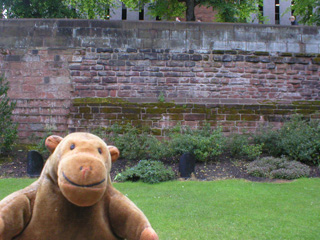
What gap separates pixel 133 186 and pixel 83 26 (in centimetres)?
620

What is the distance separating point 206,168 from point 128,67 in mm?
4457

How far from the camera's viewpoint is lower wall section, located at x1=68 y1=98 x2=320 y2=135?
10.3 meters

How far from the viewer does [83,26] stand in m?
10.8

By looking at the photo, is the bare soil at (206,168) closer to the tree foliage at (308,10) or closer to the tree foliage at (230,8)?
the tree foliage at (308,10)

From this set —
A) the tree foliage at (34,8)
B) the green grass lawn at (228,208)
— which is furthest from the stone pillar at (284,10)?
the green grass lawn at (228,208)

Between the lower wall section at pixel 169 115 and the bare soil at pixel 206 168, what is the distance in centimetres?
161

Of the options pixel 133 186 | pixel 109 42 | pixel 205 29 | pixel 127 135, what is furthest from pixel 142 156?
pixel 205 29

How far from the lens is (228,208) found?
551 cm

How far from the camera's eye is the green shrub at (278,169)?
7.62m

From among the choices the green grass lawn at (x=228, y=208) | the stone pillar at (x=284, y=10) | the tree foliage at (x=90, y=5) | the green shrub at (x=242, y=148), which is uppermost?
the stone pillar at (x=284, y=10)

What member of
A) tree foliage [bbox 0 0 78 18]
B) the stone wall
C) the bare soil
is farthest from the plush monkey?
tree foliage [bbox 0 0 78 18]

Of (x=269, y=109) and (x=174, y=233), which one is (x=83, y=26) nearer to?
(x=269, y=109)

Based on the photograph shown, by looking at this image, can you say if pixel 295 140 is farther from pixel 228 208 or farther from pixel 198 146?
pixel 228 208

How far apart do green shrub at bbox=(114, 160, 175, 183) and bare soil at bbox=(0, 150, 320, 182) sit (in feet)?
1.52
